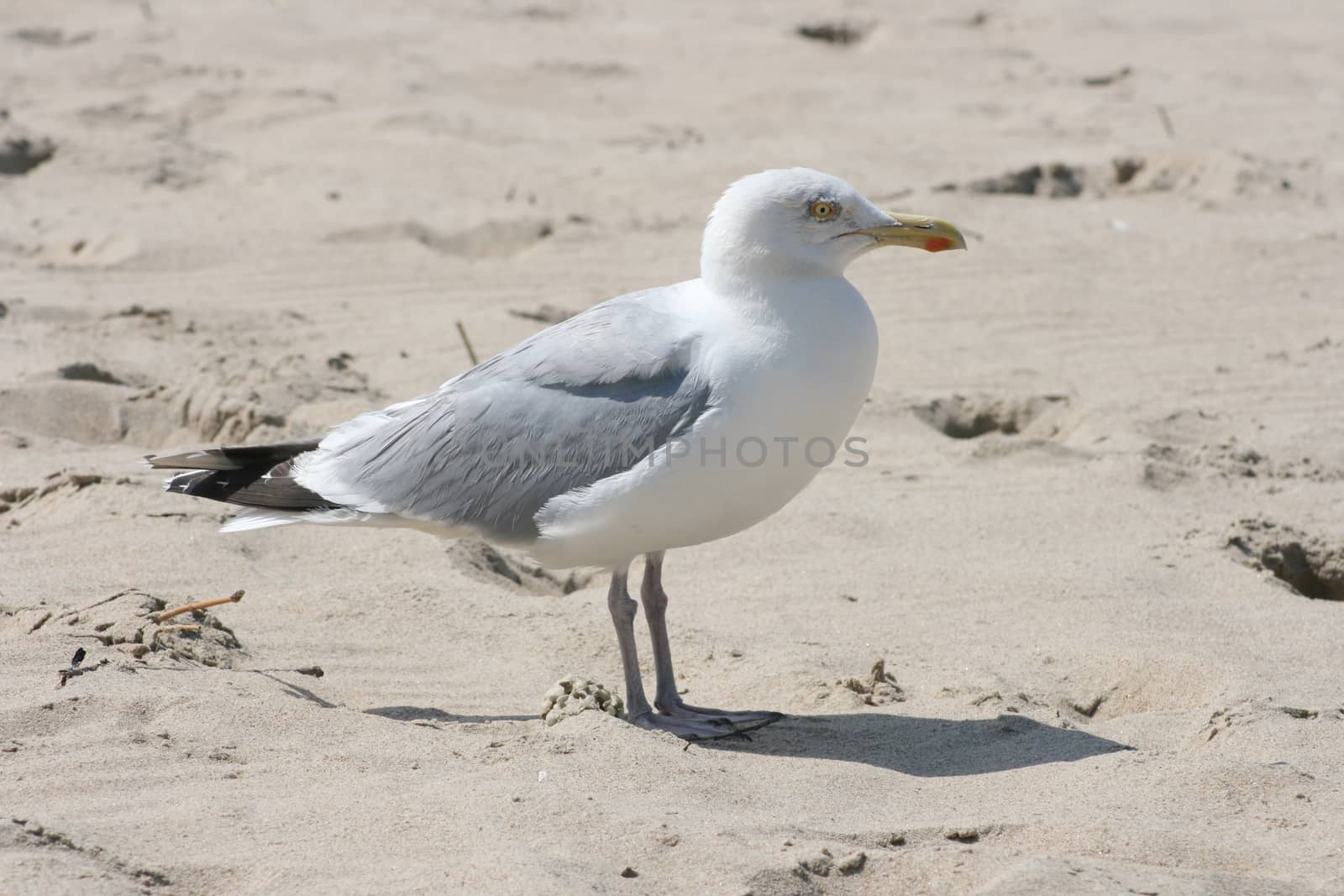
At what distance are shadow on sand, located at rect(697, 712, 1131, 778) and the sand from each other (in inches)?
0.6

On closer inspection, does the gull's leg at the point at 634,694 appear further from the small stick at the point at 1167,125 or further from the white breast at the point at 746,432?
the small stick at the point at 1167,125

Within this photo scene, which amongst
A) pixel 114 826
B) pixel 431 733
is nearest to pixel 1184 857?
pixel 431 733

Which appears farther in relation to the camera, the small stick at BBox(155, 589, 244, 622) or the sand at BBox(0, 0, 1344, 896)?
the small stick at BBox(155, 589, 244, 622)

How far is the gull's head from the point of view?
4039 mm

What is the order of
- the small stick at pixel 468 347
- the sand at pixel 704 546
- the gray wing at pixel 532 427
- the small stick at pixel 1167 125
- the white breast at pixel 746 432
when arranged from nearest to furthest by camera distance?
the sand at pixel 704 546, the white breast at pixel 746 432, the gray wing at pixel 532 427, the small stick at pixel 468 347, the small stick at pixel 1167 125

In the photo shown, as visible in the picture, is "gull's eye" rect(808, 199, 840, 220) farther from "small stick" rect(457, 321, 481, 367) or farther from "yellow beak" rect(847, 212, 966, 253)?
"small stick" rect(457, 321, 481, 367)

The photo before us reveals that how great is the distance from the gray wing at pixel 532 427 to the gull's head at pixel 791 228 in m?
0.24

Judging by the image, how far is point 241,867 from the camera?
A: 3.00 m

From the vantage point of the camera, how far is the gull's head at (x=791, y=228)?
13.3 feet

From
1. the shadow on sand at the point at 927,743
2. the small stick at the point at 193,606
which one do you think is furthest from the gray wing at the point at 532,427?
the shadow on sand at the point at 927,743

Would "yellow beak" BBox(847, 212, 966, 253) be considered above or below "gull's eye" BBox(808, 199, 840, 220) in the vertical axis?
below

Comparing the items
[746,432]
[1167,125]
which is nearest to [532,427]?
[746,432]

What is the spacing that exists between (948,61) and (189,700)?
10.0 metres

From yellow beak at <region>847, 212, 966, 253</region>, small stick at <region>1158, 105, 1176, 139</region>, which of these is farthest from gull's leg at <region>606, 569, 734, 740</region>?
small stick at <region>1158, 105, 1176, 139</region>
